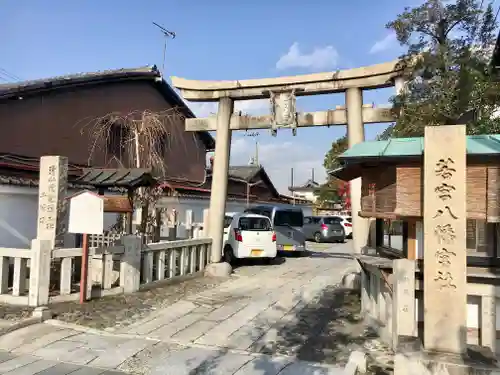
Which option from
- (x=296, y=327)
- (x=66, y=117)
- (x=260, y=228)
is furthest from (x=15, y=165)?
(x=296, y=327)

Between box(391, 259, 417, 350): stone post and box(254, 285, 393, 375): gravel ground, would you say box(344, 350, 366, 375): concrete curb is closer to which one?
box(254, 285, 393, 375): gravel ground

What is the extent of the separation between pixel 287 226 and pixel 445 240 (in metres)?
13.6

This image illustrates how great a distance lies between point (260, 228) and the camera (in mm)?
14859

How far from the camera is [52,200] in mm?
8656

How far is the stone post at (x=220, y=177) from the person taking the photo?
40.7ft

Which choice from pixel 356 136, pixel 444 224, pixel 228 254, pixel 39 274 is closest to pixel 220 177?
pixel 228 254

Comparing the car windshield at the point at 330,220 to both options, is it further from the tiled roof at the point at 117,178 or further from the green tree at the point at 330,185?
the tiled roof at the point at 117,178

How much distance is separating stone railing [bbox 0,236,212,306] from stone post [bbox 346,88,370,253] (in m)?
4.34

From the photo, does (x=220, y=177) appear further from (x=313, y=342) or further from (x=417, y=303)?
(x=417, y=303)

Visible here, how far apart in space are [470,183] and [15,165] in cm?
1152

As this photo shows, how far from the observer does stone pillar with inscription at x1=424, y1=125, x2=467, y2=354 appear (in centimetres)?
481

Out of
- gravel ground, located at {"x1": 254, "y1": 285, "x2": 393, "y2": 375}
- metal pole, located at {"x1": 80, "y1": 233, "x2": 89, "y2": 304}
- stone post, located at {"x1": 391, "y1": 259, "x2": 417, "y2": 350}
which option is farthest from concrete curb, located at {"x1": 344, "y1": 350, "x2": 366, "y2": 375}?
metal pole, located at {"x1": 80, "y1": 233, "x2": 89, "y2": 304}

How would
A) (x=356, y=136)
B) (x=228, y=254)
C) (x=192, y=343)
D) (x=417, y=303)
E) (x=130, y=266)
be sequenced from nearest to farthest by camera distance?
(x=417, y=303)
(x=192, y=343)
(x=130, y=266)
(x=356, y=136)
(x=228, y=254)

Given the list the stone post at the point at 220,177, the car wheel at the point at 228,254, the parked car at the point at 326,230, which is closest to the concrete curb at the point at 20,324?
the stone post at the point at 220,177
